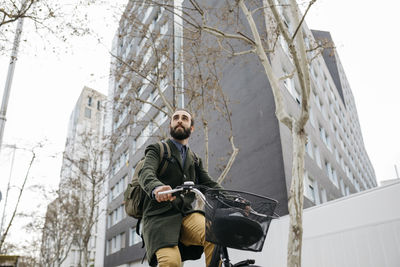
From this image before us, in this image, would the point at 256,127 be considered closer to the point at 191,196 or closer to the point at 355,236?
the point at 355,236

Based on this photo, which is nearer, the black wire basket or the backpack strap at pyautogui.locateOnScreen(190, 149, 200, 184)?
the black wire basket

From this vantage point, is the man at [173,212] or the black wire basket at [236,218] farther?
the man at [173,212]

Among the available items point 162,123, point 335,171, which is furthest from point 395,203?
point 162,123

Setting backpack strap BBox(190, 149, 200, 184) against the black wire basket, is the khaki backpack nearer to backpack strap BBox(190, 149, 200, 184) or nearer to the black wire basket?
backpack strap BBox(190, 149, 200, 184)

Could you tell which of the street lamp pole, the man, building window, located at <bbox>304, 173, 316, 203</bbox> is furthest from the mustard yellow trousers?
building window, located at <bbox>304, 173, 316, 203</bbox>

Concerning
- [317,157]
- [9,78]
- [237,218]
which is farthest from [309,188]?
[237,218]

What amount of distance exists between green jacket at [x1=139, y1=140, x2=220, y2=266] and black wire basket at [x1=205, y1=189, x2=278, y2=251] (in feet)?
1.61

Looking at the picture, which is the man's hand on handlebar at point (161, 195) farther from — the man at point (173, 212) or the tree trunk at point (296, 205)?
the tree trunk at point (296, 205)

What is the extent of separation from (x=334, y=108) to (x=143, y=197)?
32.8 m

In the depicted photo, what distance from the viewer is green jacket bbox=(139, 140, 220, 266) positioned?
305 centimetres

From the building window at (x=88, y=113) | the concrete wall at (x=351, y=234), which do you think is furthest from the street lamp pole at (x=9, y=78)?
the building window at (x=88, y=113)

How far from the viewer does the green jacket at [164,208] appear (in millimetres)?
3047

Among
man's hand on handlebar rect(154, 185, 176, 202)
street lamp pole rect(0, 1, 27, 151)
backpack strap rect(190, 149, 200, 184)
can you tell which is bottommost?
man's hand on handlebar rect(154, 185, 176, 202)

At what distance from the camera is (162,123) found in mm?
27766
